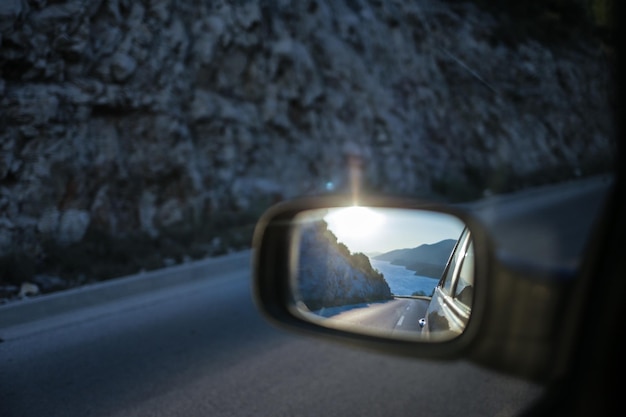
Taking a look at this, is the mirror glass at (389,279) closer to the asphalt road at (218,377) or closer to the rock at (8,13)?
the asphalt road at (218,377)

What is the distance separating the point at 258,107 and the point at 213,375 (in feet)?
35.1

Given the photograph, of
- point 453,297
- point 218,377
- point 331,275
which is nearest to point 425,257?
point 453,297

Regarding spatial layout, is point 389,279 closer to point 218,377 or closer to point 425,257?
point 425,257

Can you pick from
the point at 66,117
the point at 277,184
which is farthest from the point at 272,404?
the point at 277,184

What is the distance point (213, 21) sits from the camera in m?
13.7

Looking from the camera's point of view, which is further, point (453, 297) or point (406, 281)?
point (453, 297)

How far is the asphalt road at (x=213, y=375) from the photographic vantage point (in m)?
4.08

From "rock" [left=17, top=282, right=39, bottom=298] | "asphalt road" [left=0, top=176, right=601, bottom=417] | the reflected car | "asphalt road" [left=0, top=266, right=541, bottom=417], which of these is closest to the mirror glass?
the reflected car

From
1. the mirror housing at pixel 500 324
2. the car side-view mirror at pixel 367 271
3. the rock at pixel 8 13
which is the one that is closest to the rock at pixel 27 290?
the rock at pixel 8 13

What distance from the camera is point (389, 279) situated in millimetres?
2043

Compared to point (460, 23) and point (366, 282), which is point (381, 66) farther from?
point (366, 282)

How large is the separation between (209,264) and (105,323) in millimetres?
2808

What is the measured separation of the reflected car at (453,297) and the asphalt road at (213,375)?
1.19 m

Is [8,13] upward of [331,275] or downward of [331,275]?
upward
